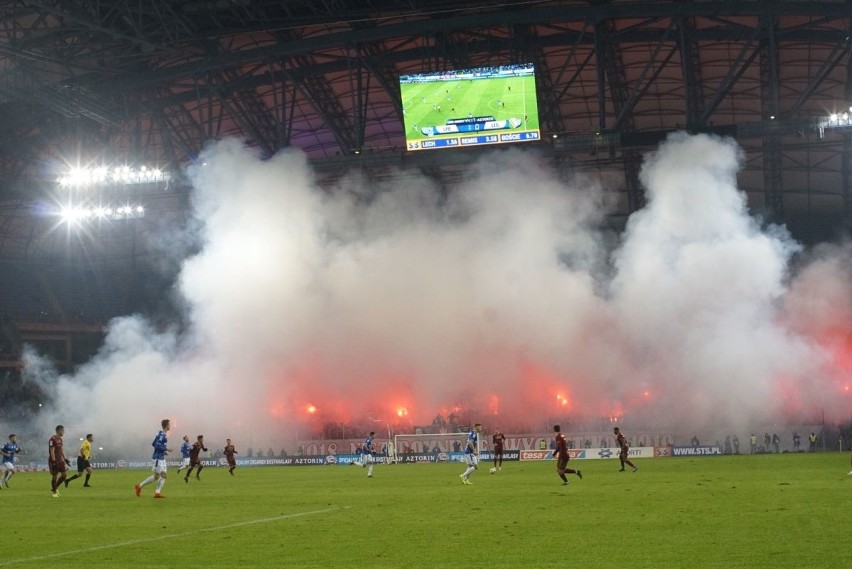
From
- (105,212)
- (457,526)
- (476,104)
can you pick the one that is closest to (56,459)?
(457,526)

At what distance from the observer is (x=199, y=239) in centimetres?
5953

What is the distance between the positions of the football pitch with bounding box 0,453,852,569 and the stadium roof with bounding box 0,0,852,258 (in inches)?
755

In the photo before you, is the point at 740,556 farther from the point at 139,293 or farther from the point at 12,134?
the point at 139,293

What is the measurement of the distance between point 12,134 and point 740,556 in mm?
44671

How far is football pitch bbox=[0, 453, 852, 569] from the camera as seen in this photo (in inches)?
450

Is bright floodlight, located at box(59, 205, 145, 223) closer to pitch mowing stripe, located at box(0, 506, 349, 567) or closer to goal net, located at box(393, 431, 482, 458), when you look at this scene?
goal net, located at box(393, 431, 482, 458)

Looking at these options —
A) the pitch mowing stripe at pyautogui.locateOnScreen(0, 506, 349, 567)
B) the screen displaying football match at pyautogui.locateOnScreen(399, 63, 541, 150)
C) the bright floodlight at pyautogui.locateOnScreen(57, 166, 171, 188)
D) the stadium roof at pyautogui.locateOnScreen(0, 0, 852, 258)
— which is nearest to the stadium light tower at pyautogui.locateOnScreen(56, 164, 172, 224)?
the bright floodlight at pyautogui.locateOnScreen(57, 166, 171, 188)

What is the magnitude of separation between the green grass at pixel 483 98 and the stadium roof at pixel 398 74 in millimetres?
2199

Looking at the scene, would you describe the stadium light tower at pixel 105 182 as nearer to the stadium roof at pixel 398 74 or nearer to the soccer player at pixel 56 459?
the stadium roof at pixel 398 74

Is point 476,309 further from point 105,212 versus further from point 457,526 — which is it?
point 457,526

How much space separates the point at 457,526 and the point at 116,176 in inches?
1399

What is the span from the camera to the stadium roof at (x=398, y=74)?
37.6 m

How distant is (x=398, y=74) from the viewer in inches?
1885

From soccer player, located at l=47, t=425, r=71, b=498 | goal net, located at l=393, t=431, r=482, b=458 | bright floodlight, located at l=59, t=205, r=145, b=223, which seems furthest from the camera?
goal net, located at l=393, t=431, r=482, b=458
